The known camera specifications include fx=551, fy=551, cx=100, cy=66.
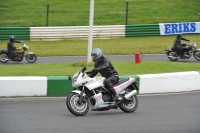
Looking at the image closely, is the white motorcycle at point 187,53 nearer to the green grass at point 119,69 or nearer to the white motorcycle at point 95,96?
the green grass at point 119,69

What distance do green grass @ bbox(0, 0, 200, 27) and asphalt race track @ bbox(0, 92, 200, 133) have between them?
20.3m

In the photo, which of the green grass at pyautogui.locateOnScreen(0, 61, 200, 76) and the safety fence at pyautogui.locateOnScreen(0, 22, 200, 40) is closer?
the green grass at pyautogui.locateOnScreen(0, 61, 200, 76)

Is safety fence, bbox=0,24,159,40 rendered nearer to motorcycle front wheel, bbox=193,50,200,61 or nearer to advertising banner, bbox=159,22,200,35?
advertising banner, bbox=159,22,200,35

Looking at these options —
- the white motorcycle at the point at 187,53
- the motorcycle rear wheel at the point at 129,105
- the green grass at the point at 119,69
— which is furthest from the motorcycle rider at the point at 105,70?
the white motorcycle at the point at 187,53

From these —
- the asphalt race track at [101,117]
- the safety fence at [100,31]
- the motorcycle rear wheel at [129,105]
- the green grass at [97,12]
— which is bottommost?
the asphalt race track at [101,117]

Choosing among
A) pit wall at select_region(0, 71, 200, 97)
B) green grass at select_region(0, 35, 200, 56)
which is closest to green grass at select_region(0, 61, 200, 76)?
pit wall at select_region(0, 71, 200, 97)

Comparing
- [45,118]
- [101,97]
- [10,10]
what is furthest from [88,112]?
[10,10]

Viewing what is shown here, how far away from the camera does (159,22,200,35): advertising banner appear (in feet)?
103

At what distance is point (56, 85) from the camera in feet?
47.2

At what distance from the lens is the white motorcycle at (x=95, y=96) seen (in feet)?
37.6

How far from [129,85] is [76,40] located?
18.4 m

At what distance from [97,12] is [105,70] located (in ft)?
79.5

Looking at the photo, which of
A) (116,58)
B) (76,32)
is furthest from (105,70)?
(76,32)

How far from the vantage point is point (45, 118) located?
1116 cm
